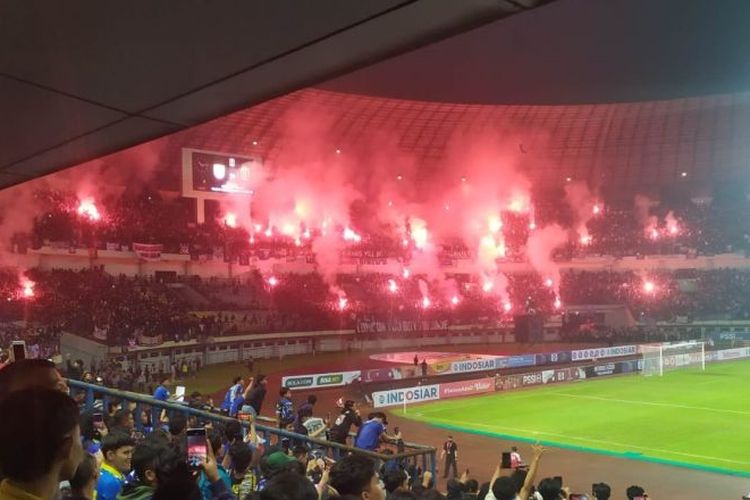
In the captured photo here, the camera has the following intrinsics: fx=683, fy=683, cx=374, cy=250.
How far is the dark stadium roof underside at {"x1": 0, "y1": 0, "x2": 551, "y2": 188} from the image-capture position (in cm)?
254

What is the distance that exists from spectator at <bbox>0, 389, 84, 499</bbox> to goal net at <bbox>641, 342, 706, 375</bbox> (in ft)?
128

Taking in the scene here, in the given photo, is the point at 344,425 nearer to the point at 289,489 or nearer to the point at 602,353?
the point at 289,489

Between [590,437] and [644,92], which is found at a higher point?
[644,92]

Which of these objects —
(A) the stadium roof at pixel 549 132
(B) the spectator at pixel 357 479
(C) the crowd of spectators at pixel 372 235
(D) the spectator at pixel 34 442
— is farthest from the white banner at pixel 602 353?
(D) the spectator at pixel 34 442

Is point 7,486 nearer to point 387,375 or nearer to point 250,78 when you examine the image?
point 250,78

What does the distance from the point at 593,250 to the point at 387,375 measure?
33236 mm

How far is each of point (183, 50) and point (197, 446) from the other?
7.91 ft

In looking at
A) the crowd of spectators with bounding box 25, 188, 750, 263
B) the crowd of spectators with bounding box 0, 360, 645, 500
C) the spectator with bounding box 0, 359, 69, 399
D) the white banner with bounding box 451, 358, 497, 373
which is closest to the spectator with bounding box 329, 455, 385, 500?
the crowd of spectators with bounding box 0, 360, 645, 500

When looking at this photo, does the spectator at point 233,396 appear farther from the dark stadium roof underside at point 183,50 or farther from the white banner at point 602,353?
the white banner at point 602,353

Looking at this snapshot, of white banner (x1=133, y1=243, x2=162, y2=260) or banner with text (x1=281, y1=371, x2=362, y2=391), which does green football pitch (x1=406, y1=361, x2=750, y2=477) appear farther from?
white banner (x1=133, y1=243, x2=162, y2=260)

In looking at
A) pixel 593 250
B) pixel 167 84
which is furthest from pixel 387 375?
pixel 593 250

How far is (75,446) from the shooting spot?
205 cm

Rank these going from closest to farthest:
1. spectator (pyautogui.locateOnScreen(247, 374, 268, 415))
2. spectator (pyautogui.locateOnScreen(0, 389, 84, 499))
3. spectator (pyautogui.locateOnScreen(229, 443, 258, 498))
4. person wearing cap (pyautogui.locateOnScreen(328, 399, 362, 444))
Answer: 1. spectator (pyautogui.locateOnScreen(0, 389, 84, 499))
2. spectator (pyautogui.locateOnScreen(229, 443, 258, 498))
3. person wearing cap (pyautogui.locateOnScreen(328, 399, 362, 444))
4. spectator (pyautogui.locateOnScreen(247, 374, 268, 415))

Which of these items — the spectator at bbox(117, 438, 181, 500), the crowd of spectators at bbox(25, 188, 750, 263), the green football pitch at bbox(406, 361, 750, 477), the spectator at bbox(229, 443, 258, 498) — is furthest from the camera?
the crowd of spectators at bbox(25, 188, 750, 263)
